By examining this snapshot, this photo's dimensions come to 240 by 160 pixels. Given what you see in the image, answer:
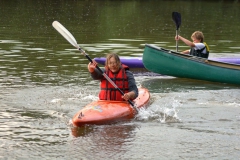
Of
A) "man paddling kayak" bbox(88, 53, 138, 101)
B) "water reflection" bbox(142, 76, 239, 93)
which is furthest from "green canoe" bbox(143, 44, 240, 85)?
"man paddling kayak" bbox(88, 53, 138, 101)

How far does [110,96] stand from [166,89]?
9.01 feet

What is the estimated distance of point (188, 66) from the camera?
11766mm

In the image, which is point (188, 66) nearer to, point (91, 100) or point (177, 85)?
point (177, 85)

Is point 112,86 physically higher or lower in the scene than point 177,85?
higher

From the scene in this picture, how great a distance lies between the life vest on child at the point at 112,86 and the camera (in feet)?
28.1

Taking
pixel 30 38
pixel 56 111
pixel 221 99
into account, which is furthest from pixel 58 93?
pixel 30 38

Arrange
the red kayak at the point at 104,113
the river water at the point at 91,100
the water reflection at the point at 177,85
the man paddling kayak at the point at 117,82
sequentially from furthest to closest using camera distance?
the water reflection at the point at 177,85
the man paddling kayak at the point at 117,82
the red kayak at the point at 104,113
the river water at the point at 91,100

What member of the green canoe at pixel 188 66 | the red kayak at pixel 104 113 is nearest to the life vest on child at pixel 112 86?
the red kayak at pixel 104 113

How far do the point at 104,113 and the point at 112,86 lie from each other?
1.93ft

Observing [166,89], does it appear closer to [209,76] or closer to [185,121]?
[209,76]

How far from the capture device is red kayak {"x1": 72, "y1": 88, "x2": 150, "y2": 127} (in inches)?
314

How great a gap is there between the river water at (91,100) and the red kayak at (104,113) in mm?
105

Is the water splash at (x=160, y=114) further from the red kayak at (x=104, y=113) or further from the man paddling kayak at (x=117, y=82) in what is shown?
the man paddling kayak at (x=117, y=82)

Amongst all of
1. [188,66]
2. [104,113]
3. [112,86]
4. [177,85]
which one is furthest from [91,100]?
[188,66]
